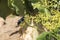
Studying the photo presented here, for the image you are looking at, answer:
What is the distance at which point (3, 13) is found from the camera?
1172 millimetres

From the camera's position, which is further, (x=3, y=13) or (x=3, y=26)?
(x=3, y=26)

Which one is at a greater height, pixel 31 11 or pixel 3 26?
pixel 31 11

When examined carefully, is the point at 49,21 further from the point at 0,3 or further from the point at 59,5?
the point at 0,3

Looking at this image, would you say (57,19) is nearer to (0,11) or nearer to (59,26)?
(59,26)

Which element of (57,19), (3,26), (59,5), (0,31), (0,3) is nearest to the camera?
(0,3)

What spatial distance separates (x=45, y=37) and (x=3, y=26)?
2467mm

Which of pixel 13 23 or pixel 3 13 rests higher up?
pixel 3 13

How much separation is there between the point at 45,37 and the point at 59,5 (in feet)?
0.70

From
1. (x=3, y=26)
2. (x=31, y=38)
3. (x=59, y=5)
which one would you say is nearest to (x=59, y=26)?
(x=59, y=5)

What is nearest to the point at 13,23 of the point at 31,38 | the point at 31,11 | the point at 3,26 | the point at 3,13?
the point at 3,26

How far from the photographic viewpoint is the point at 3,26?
3.86 m

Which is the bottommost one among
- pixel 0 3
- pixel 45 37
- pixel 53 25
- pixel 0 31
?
pixel 0 31

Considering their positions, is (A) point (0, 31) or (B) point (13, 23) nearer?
(A) point (0, 31)

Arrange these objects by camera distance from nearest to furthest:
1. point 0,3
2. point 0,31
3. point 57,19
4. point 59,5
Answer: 1. point 0,3
2. point 57,19
3. point 59,5
4. point 0,31
